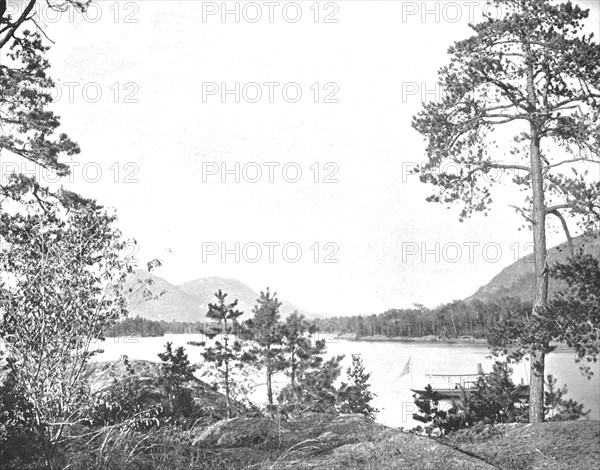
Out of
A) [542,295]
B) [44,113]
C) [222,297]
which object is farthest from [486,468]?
[222,297]

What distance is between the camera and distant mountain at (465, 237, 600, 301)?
11188 millimetres

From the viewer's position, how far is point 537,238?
36.1ft

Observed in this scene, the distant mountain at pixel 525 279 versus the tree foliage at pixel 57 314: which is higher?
the distant mountain at pixel 525 279

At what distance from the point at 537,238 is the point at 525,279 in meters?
93.9

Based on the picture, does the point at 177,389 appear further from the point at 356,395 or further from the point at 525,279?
the point at 525,279

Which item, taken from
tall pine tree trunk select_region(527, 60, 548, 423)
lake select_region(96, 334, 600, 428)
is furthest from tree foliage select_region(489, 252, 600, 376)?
lake select_region(96, 334, 600, 428)

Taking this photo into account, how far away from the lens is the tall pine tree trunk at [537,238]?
1047cm

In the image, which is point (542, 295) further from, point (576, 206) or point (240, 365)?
point (240, 365)

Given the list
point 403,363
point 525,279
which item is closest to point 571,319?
point 403,363

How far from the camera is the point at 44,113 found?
1127 centimetres

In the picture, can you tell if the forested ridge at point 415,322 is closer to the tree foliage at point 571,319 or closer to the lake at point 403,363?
the lake at point 403,363

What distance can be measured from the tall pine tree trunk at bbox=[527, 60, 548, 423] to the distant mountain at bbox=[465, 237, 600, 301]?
9.1 inches

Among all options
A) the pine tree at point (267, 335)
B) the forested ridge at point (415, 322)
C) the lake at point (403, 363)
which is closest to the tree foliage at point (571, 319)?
the lake at point (403, 363)

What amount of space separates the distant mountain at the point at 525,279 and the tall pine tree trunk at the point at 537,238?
0.76 feet
